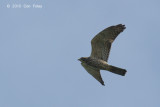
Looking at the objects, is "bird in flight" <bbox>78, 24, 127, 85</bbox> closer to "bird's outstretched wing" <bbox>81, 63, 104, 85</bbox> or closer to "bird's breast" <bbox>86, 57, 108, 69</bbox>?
"bird's breast" <bbox>86, 57, 108, 69</bbox>

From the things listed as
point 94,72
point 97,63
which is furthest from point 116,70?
point 94,72

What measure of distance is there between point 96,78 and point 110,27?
140 inches

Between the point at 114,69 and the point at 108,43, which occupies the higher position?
the point at 108,43

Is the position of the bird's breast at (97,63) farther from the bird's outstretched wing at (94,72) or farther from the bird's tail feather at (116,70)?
the bird's outstretched wing at (94,72)

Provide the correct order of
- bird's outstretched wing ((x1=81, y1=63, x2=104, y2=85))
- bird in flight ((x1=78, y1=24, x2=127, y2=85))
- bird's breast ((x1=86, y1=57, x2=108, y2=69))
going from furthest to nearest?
bird's outstretched wing ((x1=81, y1=63, x2=104, y2=85)) → bird's breast ((x1=86, y1=57, x2=108, y2=69)) → bird in flight ((x1=78, y1=24, x2=127, y2=85))

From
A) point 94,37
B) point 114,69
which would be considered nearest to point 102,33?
point 94,37

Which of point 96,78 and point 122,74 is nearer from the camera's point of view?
point 122,74

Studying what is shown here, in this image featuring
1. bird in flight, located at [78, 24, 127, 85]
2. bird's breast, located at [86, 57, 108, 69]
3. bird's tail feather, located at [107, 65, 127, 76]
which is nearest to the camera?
bird's tail feather, located at [107, 65, 127, 76]

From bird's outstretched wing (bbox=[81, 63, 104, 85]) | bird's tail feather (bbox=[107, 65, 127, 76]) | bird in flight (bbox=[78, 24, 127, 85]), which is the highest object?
bird in flight (bbox=[78, 24, 127, 85])

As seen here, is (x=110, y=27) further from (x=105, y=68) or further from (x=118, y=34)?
(x=105, y=68)

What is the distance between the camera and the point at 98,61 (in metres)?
24.2

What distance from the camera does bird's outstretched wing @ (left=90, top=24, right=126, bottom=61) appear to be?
2370cm

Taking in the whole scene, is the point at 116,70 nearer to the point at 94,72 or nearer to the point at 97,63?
the point at 97,63

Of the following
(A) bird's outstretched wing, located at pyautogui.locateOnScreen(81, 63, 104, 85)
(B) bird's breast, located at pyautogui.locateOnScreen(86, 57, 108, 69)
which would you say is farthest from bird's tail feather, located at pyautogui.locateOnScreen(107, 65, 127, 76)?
(A) bird's outstretched wing, located at pyautogui.locateOnScreen(81, 63, 104, 85)
